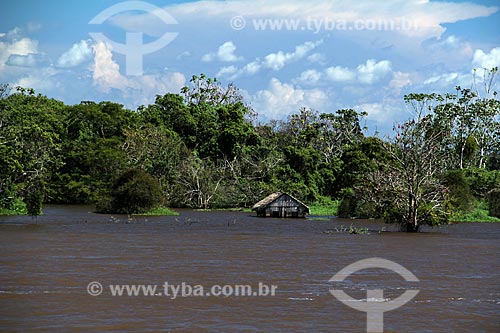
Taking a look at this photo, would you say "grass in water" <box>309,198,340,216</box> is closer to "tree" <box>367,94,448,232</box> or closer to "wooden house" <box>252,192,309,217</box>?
"wooden house" <box>252,192,309,217</box>

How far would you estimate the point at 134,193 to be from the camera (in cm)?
4869

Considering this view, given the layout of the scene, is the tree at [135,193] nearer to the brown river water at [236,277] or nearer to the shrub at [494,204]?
the brown river water at [236,277]

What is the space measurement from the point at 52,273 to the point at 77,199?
4761 cm

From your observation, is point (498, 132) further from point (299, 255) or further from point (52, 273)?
point (52, 273)

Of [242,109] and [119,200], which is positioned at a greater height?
[242,109]

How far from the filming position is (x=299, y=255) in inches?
1011

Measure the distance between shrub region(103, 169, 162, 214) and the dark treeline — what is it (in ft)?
0.36

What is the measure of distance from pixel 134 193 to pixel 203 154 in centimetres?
A: 2174

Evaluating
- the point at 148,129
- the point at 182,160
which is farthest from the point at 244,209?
the point at 148,129

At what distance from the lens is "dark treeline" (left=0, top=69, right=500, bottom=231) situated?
4941 centimetres
